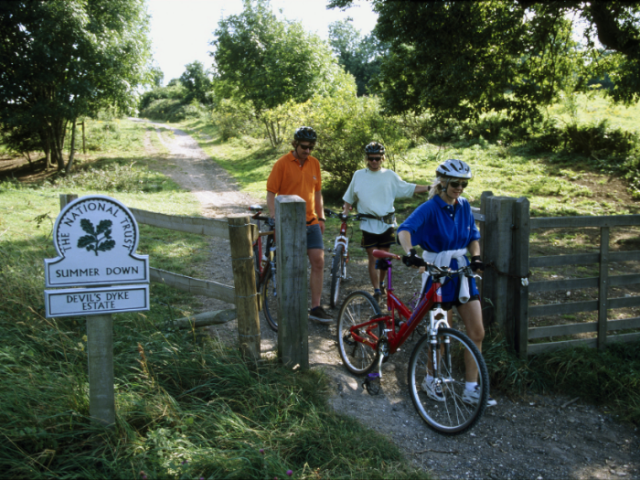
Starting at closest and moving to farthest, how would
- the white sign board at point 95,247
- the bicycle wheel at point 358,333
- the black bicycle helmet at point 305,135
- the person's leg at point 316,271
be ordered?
the white sign board at point 95,247, the bicycle wheel at point 358,333, the black bicycle helmet at point 305,135, the person's leg at point 316,271

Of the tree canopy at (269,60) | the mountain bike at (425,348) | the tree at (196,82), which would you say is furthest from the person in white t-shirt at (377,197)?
the tree at (196,82)

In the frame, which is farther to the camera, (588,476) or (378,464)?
(588,476)

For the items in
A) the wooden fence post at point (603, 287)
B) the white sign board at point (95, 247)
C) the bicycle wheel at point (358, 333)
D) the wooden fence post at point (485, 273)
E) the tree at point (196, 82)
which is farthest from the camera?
the tree at point (196, 82)

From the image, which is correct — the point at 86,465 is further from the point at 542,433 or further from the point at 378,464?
the point at 542,433

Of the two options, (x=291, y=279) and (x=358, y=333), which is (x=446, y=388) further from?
(x=291, y=279)

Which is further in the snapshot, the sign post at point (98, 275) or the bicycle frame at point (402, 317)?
the bicycle frame at point (402, 317)

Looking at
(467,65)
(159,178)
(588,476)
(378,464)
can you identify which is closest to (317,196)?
(378,464)

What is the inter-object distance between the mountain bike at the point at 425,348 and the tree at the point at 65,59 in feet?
62.4

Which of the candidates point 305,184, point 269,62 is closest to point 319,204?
point 305,184

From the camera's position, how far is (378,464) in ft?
10.1

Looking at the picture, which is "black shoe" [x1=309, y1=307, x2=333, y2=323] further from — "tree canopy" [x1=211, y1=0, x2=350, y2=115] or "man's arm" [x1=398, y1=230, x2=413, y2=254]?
"tree canopy" [x1=211, y1=0, x2=350, y2=115]

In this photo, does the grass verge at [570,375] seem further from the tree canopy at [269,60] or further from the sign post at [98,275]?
the tree canopy at [269,60]

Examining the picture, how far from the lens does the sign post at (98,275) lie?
2651mm

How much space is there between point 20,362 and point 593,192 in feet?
46.8
